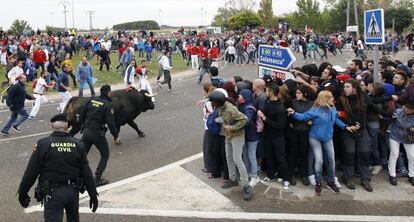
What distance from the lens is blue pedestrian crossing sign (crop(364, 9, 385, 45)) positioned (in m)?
8.61

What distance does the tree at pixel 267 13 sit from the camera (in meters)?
75.4

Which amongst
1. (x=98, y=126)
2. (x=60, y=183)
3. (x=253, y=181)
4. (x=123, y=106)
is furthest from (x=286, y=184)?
(x=123, y=106)

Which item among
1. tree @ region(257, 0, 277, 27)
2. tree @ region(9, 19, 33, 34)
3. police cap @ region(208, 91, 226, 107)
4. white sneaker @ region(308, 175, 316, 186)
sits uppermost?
tree @ region(257, 0, 277, 27)

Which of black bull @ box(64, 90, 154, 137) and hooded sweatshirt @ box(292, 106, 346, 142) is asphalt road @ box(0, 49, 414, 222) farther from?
hooded sweatshirt @ box(292, 106, 346, 142)

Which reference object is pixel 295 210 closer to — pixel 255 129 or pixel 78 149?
pixel 255 129

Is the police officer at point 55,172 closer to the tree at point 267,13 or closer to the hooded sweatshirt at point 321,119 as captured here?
the hooded sweatshirt at point 321,119

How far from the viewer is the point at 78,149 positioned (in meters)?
5.28

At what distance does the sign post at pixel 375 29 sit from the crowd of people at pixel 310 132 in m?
0.60

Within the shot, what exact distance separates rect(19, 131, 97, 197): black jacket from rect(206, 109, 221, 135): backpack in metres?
3.15

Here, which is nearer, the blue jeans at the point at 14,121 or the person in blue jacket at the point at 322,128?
the person in blue jacket at the point at 322,128

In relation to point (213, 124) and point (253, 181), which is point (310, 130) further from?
point (213, 124)

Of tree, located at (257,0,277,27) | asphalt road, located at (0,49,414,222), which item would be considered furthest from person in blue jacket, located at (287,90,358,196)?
tree, located at (257,0,277,27)

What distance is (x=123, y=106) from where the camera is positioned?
11367mm

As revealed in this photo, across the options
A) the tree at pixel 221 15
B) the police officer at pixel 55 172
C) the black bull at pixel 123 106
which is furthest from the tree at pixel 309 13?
the police officer at pixel 55 172
